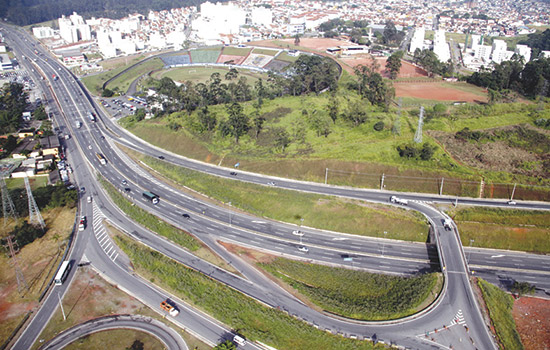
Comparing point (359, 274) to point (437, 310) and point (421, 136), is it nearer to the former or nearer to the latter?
point (437, 310)

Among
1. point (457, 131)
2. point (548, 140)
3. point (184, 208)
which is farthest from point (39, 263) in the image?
point (548, 140)

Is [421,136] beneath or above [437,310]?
above

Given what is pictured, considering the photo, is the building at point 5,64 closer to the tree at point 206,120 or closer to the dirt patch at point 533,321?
the tree at point 206,120

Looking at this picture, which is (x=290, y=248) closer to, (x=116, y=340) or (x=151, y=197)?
(x=116, y=340)

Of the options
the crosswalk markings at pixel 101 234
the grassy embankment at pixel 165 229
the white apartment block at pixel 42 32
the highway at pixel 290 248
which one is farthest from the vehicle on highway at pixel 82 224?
the white apartment block at pixel 42 32

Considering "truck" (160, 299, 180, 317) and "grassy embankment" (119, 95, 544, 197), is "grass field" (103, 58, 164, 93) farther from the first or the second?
"truck" (160, 299, 180, 317)

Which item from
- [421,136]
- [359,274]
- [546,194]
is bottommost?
[359,274]
